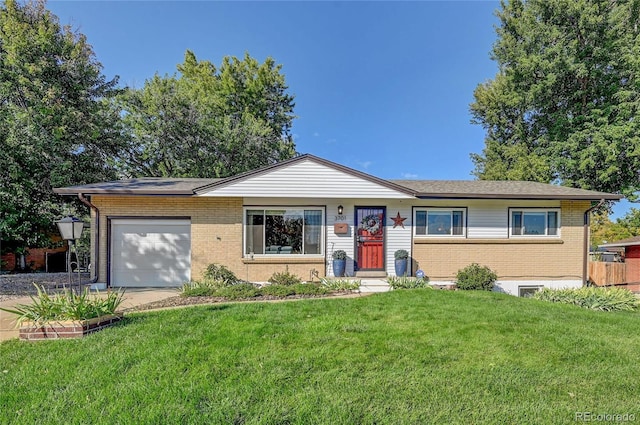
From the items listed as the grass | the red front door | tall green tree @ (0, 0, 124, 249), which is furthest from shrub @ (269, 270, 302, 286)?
tall green tree @ (0, 0, 124, 249)

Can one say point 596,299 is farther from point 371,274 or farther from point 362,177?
point 362,177

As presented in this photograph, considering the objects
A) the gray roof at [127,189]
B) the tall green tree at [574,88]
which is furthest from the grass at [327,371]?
the tall green tree at [574,88]

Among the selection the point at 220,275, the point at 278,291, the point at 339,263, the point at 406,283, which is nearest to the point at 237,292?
the point at 278,291

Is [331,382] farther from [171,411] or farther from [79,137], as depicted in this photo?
[79,137]

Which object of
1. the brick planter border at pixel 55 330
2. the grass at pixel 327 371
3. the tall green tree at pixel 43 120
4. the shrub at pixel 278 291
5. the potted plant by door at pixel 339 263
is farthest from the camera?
the tall green tree at pixel 43 120

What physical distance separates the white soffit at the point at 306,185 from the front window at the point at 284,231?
804 mm

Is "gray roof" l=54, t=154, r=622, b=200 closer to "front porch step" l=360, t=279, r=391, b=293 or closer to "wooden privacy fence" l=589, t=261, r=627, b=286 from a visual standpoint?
"front porch step" l=360, t=279, r=391, b=293

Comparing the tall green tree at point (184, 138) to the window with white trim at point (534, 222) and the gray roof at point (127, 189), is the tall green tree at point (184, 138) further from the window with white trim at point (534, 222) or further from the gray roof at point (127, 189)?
the window with white trim at point (534, 222)

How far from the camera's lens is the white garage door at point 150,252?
916 cm

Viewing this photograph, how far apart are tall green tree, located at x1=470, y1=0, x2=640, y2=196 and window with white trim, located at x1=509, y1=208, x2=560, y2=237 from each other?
8953 mm

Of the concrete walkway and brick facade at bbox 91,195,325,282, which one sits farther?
brick facade at bbox 91,195,325,282

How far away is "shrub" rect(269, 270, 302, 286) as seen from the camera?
8.72m

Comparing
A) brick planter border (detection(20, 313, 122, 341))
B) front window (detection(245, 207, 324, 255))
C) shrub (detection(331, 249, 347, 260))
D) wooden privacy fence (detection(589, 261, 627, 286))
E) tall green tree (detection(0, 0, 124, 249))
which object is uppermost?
tall green tree (detection(0, 0, 124, 249))

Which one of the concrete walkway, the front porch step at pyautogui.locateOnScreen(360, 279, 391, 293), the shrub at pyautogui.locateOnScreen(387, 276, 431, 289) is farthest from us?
the shrub at pyautogui.locateOnScreen(387, 276, 431, 289)
